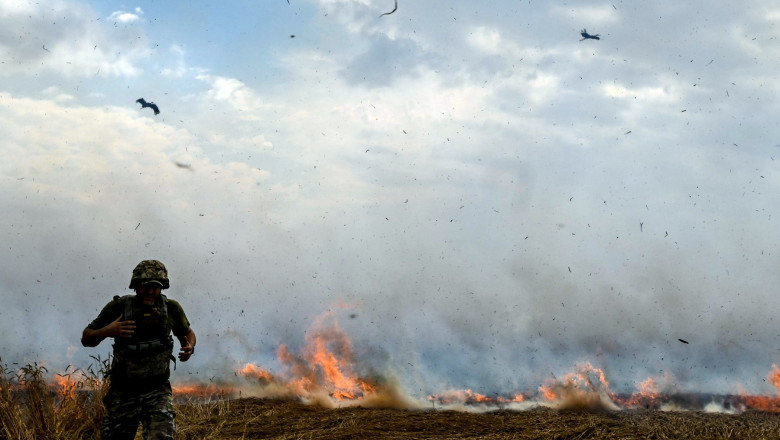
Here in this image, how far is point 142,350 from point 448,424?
19.0 feet

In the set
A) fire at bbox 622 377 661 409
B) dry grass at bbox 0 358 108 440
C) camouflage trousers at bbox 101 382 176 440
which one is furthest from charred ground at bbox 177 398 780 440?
camouflage trousers at bbox 101 382 176 440

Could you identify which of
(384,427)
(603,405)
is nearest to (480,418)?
(384,427)

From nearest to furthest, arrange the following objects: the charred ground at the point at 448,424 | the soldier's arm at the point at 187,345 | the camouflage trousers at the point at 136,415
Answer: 1. the camouflage trousers at the point at 136,415
2. the soldier's arm at the point at 187,345
3. the charred ground at the point at 448,424

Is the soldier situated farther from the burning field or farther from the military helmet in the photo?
the burning field

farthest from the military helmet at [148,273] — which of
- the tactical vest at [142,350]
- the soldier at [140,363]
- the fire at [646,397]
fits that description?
the fire at [646,397]

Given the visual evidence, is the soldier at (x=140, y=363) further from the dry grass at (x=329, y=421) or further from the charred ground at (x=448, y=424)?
the charred ground at (x=448, y=424)

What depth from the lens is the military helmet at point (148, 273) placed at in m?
5.87

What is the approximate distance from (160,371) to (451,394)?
1002 cm

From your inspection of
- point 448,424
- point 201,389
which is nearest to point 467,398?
point 448,424

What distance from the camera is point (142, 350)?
5930 millimetres

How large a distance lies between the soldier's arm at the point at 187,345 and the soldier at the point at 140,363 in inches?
1.0

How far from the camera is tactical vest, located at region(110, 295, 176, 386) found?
5.91 m

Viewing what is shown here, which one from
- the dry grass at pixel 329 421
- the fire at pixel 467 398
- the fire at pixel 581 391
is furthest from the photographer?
the fire at pixel 467 398

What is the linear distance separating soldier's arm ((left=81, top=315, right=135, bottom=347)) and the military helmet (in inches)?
14.4
